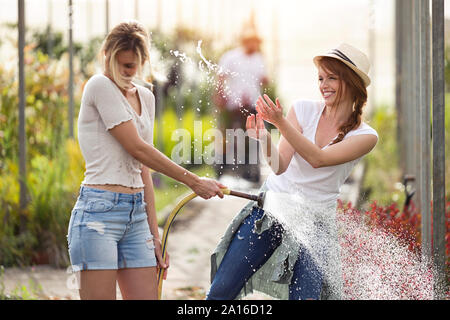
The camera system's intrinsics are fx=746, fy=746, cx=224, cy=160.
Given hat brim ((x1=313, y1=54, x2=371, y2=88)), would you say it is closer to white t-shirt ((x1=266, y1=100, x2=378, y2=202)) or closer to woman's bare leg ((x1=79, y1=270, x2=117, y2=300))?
white t-shirt ((x1=266, y1=100, x2=378, y2=202))

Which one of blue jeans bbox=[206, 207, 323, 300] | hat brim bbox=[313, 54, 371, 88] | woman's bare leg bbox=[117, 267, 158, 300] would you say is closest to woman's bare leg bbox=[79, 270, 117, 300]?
woman's bare leg bbox=[117, 267, 158, 300]

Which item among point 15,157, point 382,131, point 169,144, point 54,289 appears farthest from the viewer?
point 382,131

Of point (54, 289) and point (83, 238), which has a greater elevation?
point (83, 238)

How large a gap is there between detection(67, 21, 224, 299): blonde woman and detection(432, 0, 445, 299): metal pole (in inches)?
48.7

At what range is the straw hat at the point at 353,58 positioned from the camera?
311 cm

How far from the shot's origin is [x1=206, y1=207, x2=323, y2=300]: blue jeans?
3.11m

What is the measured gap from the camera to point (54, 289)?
16.7 ft

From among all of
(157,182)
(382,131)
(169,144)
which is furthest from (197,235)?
(382,131)

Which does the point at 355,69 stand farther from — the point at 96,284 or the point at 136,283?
the point at 96,284

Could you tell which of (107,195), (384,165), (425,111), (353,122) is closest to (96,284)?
(107,195)

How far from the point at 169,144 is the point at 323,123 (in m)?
6.16

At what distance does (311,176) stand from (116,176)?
843mm

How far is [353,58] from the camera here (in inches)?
123
